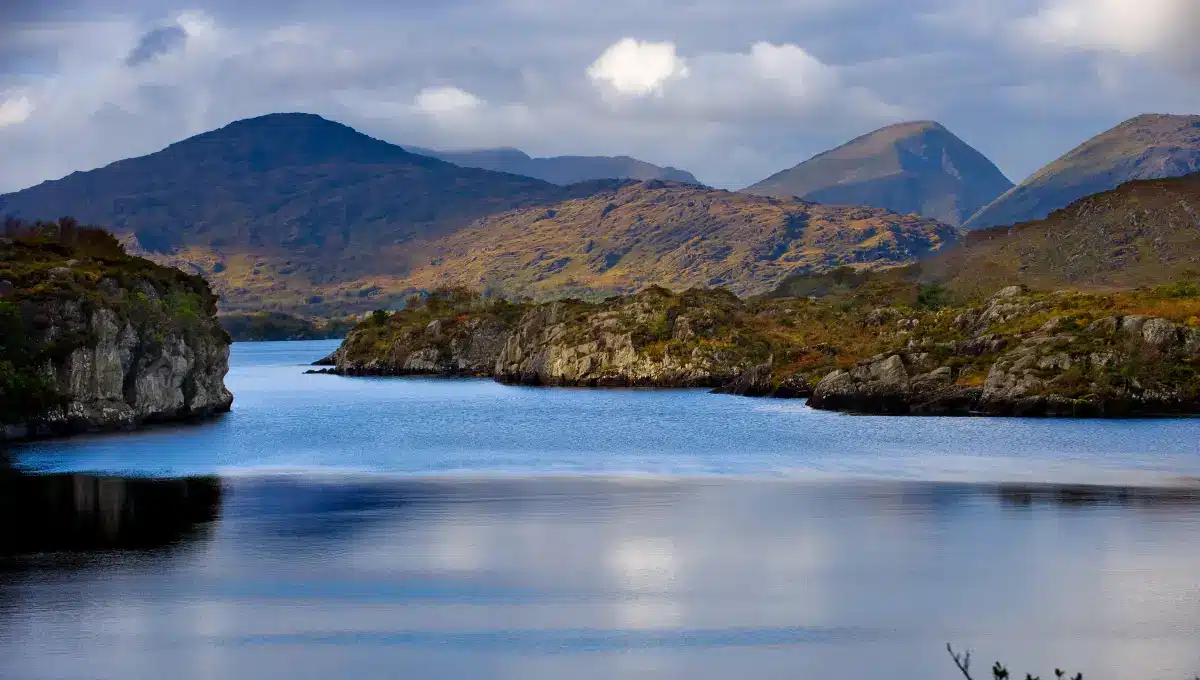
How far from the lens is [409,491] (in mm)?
61625

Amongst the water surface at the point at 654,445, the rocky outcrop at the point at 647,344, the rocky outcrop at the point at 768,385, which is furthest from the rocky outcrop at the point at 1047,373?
the rocky outcrop at the point at 647,344

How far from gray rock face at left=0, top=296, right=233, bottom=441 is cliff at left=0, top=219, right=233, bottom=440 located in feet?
0.25

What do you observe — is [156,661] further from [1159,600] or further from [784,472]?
[784,472]

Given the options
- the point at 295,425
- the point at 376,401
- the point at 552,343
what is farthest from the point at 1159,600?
the point at 552,343

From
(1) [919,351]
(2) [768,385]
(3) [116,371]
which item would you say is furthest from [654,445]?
(2) [768,385]

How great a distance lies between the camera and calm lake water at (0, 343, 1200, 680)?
99.7 ft

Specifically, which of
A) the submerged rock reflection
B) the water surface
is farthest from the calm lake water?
the submerged rock reflection

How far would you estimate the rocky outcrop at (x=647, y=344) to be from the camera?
164625 mm

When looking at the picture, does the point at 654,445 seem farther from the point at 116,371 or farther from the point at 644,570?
the point at 644,570

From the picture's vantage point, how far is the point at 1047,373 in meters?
98.9

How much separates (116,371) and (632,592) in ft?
213

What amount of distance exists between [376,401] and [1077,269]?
106 metres

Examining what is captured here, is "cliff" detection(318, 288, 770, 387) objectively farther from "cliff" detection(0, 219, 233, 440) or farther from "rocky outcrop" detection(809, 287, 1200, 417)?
"cliff" detection(0, 219, 233, 440)

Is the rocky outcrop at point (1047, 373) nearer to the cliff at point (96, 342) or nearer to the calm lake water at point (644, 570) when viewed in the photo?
the calm lake water at point (644, 570)
